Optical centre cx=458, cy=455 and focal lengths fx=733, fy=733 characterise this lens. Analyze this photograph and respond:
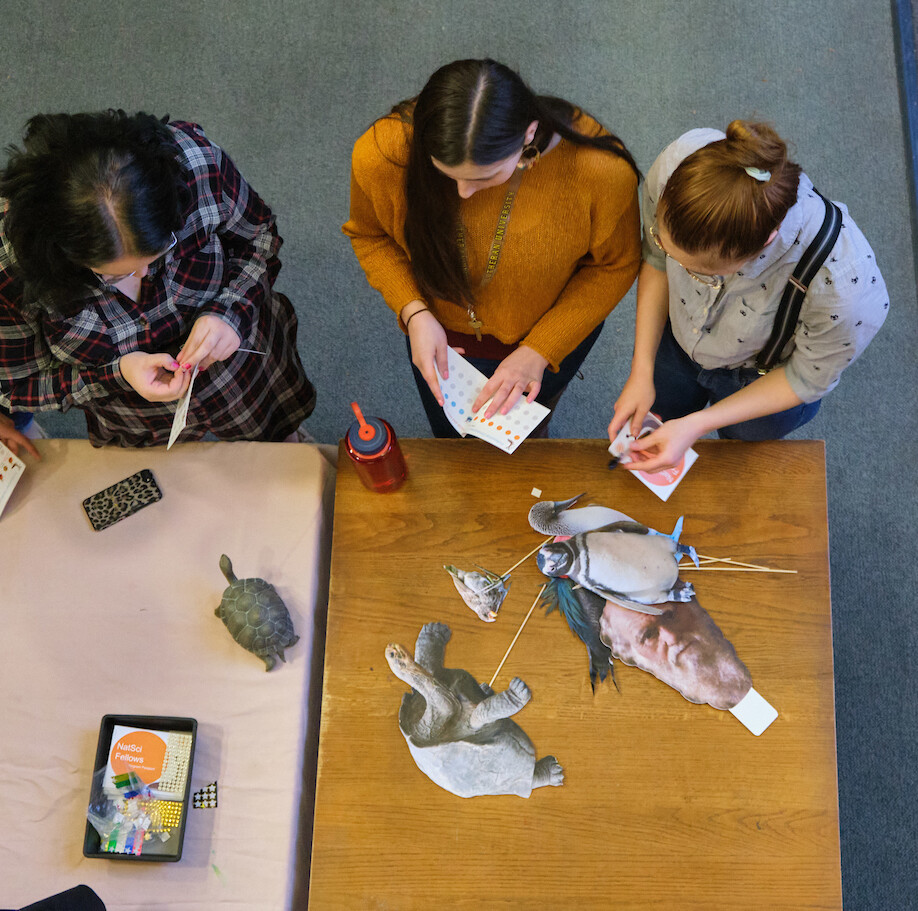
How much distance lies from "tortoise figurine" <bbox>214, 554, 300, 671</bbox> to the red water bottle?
275mm

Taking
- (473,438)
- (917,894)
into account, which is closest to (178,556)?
(473,438)

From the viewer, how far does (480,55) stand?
8.52 ft

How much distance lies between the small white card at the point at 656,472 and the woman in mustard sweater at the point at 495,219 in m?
0.18

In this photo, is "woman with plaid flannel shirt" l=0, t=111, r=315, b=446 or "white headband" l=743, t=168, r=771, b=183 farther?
"woman with plaid flannel shirt" l=0, t=111, r=315, b=446

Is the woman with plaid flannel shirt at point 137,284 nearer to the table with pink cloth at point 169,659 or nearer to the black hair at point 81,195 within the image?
the black hair at point 81,195

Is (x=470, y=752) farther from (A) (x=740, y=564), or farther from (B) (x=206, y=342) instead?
(B) (x=206, y=342)

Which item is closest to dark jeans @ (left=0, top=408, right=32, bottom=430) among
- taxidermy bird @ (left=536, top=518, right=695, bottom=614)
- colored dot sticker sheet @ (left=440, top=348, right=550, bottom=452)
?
colored dot sticker sheet @ (left=440, top=348, right=550, bottom=452)

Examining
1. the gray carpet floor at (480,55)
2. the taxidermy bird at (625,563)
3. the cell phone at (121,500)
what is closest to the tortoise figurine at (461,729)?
the taxidermy bird at (625,563)

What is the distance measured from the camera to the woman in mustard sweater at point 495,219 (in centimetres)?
104

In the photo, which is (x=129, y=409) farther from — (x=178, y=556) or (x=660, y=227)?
(x=660, y=227)

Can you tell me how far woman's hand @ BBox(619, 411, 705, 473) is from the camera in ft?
4.19

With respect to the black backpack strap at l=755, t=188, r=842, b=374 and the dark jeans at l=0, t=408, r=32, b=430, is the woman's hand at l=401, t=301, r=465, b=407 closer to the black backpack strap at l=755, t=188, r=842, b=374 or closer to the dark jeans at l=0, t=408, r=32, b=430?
the black backpack strap at l=755, t=188, r=842, b=374

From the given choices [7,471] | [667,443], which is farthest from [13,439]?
[667,443]

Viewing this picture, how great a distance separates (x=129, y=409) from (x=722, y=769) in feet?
4.15
